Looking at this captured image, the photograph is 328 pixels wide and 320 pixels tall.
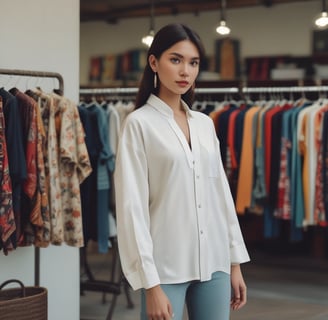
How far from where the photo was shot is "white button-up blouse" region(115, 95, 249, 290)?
6.03 ft

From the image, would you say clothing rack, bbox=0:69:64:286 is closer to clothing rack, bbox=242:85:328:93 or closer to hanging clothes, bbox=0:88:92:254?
hanging clothes, bbox=0:88:92:254

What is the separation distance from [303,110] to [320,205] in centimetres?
76

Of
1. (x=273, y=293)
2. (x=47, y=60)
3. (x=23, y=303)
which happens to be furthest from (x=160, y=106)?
(x=273, y=293)

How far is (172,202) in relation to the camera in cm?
191

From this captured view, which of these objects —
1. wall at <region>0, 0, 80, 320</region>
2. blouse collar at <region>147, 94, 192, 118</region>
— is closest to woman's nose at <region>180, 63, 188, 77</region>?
blouse collar at <region>147, 94, 192, 118</region>

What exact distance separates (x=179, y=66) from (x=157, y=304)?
0.67 metres

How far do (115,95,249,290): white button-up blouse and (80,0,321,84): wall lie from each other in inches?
289

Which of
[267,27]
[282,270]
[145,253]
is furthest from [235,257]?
[267,27]

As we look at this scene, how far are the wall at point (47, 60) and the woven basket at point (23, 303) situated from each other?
0.30m

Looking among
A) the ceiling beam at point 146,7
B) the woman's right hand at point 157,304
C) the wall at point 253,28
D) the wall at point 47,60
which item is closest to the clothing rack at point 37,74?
the wall at point 47,60

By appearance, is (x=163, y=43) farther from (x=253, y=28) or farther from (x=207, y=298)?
(x=253, y=28)

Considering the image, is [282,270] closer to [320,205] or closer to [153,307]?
[320,205]

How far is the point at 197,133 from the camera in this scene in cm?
203

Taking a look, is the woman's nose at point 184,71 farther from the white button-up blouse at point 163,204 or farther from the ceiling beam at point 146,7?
the ceiling beam at point 146,7
